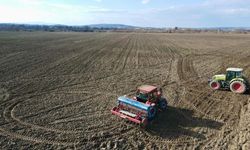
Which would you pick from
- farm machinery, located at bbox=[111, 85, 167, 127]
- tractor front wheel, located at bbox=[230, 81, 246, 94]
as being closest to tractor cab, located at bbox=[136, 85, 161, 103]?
farm machinery, located at bbox=[111, 85, 167, 127]

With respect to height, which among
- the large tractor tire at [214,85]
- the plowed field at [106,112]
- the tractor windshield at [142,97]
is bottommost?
the plowed field at [106,112]

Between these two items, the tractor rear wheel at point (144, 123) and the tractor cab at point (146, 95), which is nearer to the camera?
the tractor rear wheel at point (144, 123)

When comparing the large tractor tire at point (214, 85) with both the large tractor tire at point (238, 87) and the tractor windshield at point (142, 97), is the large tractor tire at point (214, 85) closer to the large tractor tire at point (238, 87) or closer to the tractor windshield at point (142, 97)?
the large tractor tire at point (238, 87)

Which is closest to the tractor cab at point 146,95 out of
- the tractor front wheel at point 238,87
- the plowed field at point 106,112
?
the plowed field at point 106,112

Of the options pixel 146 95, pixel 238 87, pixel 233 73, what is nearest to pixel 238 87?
pixel 238 87

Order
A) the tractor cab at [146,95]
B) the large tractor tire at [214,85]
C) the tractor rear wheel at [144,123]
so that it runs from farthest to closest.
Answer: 1. the large tractor tire at [214,85]
2. the tractor cab at [146,95]
3. the tractor rear wheel at [144,123]

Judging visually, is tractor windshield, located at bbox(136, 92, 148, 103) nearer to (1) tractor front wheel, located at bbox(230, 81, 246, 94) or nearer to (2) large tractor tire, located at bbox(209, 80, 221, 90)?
(2) large tractor tire, located at bbox(209, 80, 221, 90)

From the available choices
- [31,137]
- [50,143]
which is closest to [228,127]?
[50,143]
